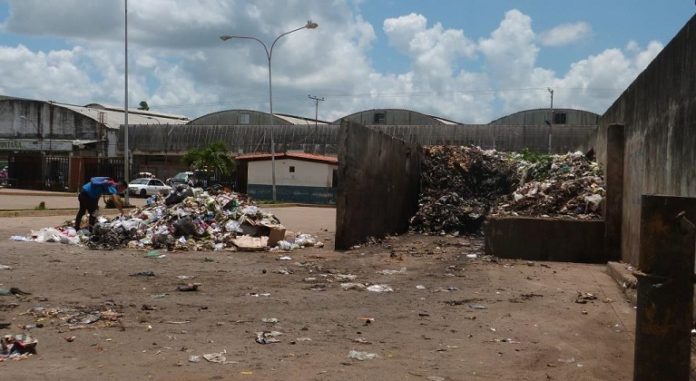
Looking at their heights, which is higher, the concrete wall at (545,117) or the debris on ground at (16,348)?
the concrete wall at (545,117)

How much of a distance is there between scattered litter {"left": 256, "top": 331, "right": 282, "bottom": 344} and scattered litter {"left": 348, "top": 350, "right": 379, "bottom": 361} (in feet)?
2.42

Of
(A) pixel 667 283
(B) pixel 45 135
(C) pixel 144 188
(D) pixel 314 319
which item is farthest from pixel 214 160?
(A) pixel 667 283

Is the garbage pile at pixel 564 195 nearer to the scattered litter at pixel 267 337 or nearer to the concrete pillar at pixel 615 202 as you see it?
the concrete pillar at pixel 615 202

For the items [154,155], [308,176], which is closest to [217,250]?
[308,176]

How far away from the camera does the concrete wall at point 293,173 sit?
37.2 metres

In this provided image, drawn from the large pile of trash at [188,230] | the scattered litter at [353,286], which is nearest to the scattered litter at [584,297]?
the scattered litter at [353,286]

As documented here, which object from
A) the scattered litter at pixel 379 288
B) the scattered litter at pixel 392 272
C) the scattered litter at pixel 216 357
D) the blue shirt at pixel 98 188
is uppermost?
the blue shirt at pixel 98 188

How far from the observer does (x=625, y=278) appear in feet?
29.5

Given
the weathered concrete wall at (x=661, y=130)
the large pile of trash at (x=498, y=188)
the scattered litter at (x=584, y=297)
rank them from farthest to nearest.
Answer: the large pile of trash at (x=498, y=188)
the scattered litter at (x=584, y=297)
the weathered concrete wall at (x=661, y=130)

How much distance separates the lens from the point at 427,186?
2080 cm

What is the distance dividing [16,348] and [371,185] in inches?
412

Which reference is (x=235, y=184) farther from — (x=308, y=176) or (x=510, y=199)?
(x=510, y=199)

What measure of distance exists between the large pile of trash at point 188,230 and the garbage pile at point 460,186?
4.99m

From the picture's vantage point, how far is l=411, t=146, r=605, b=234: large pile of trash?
531 inches
